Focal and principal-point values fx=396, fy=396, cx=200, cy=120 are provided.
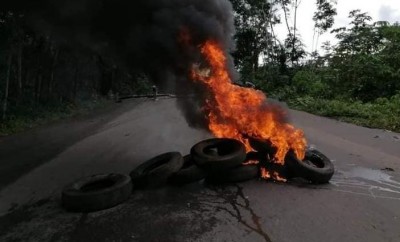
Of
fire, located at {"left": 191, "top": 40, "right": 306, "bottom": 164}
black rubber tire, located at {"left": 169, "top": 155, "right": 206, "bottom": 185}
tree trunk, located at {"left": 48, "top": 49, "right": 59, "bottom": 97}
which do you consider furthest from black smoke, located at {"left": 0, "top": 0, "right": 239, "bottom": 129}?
tree trunk, located at {"left": 48, "top": 49, "right": 59, "bottom": 97}

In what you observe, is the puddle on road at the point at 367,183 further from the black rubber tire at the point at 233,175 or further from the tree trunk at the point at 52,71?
the tree trunk at the point at 52,71

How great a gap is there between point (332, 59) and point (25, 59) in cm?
1645

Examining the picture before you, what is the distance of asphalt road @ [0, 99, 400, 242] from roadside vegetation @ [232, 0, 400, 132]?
673 cm

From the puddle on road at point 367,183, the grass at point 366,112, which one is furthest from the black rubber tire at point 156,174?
the grass at point 366,112

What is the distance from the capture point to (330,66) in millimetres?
23141

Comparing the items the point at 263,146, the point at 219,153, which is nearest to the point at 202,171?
the point at 219,153

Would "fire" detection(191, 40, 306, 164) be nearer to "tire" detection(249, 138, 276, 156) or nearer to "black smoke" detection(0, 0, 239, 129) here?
"tire" detection(249, 138, 276, 156)

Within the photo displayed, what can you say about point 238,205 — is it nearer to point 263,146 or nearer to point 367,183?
point 263,146

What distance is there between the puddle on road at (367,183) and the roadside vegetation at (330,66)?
19.7ft

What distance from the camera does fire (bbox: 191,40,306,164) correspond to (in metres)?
7.54

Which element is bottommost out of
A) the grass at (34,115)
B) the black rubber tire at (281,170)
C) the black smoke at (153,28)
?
the grass at (34,115)

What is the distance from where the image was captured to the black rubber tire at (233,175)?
6.82 m

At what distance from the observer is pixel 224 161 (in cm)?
671

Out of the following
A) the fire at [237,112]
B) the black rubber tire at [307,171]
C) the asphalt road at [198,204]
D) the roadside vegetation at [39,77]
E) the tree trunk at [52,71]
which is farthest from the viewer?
the tree trunk at [52,71]
